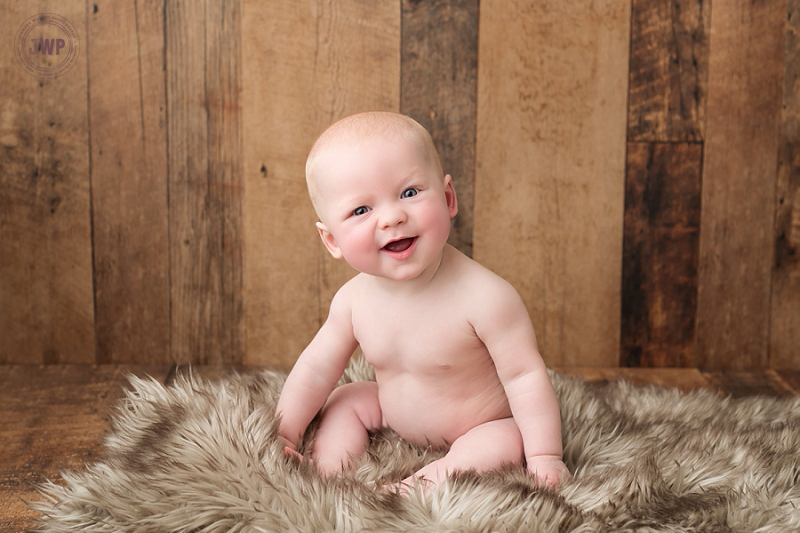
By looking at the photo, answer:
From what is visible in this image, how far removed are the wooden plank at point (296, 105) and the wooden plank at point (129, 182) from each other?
0.19 metres

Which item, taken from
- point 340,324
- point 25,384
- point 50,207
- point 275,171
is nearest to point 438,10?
point 275,171

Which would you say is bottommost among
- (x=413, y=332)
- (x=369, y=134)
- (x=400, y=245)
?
(x=413, y=332)

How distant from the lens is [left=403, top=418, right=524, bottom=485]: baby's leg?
2.89ft

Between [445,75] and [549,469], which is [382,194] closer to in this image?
[549,469]

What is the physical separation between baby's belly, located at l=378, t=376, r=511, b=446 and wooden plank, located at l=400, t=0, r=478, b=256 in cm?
66

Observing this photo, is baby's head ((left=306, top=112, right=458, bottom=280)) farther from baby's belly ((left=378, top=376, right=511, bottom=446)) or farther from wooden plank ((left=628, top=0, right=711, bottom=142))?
wooden plank ((left=628, top=0, right=711, bottom=142))

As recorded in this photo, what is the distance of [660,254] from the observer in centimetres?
158

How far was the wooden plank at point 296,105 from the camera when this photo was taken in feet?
4.93

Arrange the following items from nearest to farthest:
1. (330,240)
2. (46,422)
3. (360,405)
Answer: (330,240)
(360,405)
(46,422)

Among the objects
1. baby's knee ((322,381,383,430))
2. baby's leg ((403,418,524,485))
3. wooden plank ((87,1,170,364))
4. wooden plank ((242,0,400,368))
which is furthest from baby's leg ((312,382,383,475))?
wooden plank ((87,1,170,364))

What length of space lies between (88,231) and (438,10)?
896mm

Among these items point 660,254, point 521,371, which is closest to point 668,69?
point 660,254

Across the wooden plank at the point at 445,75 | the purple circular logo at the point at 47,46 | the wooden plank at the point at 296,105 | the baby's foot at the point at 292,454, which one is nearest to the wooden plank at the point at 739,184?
the wooden plank at the point at 445,75

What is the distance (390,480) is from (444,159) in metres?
0.84
